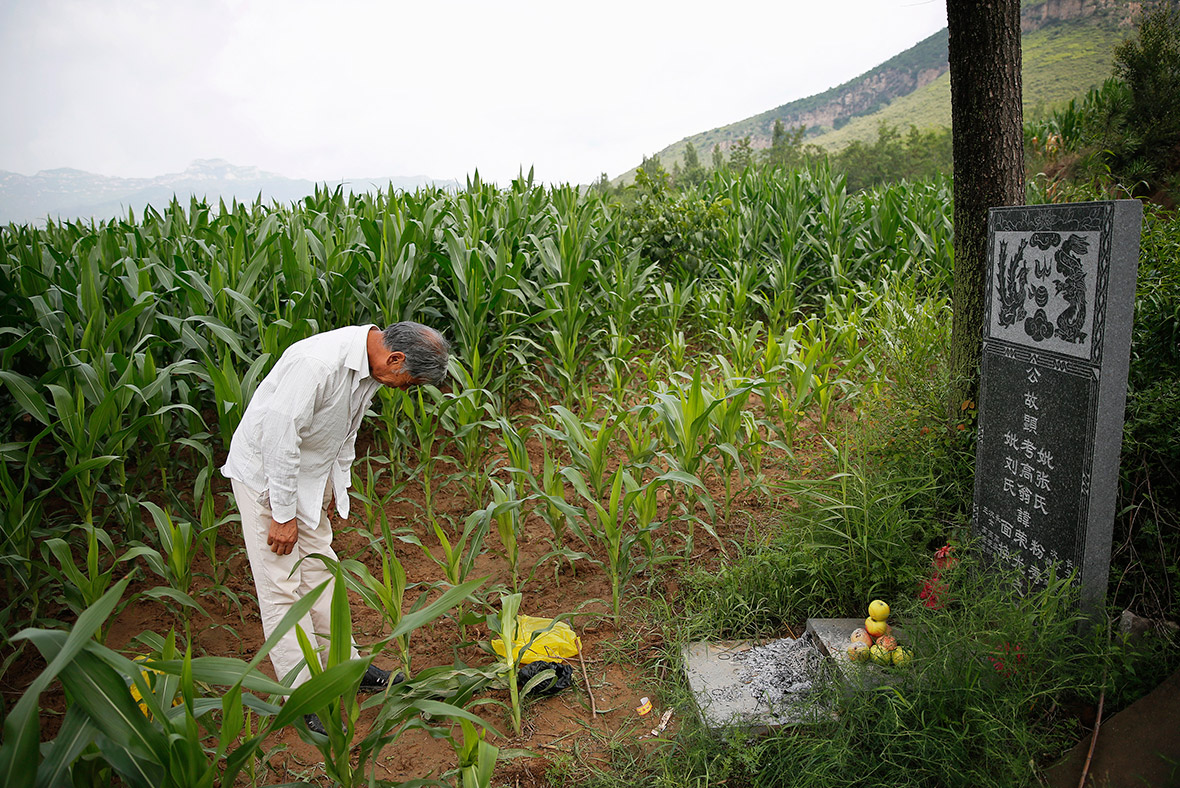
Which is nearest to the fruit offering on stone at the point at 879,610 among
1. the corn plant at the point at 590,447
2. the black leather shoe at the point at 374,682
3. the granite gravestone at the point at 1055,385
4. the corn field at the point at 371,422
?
the granite gravestone at the point at 1055,385

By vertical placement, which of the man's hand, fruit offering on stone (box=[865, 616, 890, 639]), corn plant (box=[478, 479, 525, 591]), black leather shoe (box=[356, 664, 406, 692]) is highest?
the man's hand

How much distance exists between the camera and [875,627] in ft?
6.67

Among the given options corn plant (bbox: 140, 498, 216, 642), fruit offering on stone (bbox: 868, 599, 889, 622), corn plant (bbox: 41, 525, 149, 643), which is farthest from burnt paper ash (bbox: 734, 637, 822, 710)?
corn plant (bbox: 41, 525, 149, 643)

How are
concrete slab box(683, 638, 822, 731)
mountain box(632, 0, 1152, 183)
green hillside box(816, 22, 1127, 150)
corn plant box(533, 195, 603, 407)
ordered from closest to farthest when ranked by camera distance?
concrete slab box(683, 638, 822, 731) < corn plant box(533, 195, 603, 407) < green hillside box(816, 22, 1127, 150) < mountain box(632, 0, 1152, 183)

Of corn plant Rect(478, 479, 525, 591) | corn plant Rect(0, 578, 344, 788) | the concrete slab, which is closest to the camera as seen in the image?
corn plant Rect(0, 578, 344, 788)

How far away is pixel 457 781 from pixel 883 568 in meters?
1.59

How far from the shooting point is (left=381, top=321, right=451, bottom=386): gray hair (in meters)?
2.14

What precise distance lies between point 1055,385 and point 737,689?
52.4 inches

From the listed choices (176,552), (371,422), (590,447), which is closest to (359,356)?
(590,447)

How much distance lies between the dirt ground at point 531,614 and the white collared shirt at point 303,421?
576mm

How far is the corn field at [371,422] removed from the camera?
4.79ft

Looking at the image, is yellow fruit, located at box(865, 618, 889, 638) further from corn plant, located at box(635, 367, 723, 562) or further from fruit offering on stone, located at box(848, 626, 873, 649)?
corn plant, located at box(635, 367, 723, 562)

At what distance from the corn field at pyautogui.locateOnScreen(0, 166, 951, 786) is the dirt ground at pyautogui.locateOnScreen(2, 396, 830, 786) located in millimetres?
80

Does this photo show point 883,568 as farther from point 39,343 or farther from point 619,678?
point 39,343
